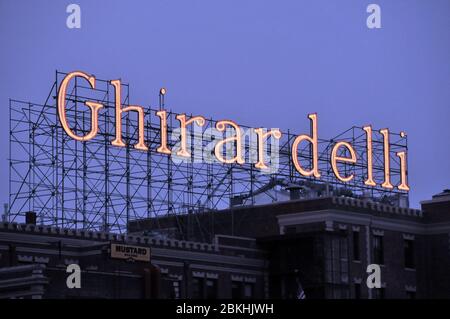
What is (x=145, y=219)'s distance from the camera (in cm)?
9606

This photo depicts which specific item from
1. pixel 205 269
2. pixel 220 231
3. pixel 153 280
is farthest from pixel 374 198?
pixel 153 280

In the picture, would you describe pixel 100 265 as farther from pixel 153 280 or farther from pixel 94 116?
pixel 94 116

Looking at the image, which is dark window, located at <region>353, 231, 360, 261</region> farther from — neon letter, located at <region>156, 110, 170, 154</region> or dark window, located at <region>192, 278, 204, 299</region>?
neon letter, located at <region>156, 110, 170, 154</region>

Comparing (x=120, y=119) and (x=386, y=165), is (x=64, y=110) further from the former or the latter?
(x=386, y=165)

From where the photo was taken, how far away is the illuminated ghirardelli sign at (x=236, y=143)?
8619cm

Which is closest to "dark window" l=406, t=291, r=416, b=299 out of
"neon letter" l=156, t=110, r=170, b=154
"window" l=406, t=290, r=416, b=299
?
"window" l=406, t=290, r=416, b=299

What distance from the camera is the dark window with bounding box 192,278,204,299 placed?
3302 inches

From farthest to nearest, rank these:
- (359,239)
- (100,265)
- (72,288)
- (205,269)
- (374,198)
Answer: (374,198)
(359,239)
(205,269)
(100,265)
(72,288)

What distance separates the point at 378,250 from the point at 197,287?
1422 centimetres

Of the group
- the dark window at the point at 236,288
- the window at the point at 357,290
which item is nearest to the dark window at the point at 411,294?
the window at the point at 357,290

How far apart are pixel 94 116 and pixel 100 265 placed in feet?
39.4

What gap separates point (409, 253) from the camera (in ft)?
311

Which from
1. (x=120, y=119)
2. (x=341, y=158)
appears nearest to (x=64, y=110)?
(x=120, y=119)

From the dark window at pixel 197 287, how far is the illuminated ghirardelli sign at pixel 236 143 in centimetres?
962
